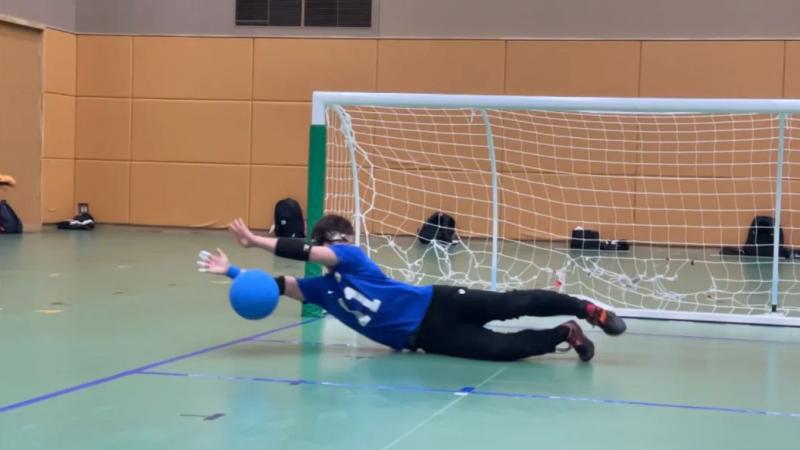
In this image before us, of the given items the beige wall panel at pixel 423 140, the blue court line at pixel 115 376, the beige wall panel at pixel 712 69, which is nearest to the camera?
the blue court line at pixel 115 376

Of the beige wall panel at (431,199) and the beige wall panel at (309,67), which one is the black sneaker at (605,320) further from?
the beige wall panel at (309,67)

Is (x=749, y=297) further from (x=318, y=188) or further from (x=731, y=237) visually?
(x=731, y=237)

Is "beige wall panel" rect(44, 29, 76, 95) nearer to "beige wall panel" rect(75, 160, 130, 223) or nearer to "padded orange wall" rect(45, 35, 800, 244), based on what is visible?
"padded orange wall" rect(45, 35, 800, 244)

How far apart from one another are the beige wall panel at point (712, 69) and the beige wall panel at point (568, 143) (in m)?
0.93

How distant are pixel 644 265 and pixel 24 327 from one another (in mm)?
7471

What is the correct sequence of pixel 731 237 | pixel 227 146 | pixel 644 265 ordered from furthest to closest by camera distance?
1. pixel 227 146
2. pixel 731 237
3. pixel 644 265

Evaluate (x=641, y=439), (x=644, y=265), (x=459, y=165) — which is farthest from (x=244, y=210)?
(x=641, y=439)

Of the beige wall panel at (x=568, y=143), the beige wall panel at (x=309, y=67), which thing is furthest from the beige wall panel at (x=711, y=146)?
the beige wall panel at (x=309, y=67)

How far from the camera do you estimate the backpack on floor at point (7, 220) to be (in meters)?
14.2

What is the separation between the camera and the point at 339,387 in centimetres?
456

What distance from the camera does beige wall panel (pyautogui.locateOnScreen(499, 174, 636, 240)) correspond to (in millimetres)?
14000

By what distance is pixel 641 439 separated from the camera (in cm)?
375

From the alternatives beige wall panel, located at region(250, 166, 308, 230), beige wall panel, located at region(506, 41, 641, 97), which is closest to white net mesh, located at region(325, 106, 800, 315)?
beige wall panel, located at region(506, 41, 641, 97)

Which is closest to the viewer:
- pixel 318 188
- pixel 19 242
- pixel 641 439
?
pixel 641 439
